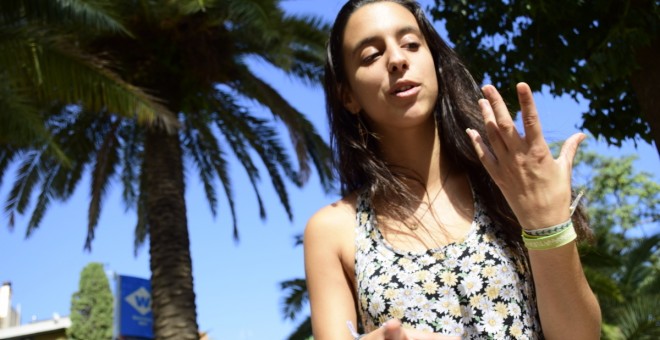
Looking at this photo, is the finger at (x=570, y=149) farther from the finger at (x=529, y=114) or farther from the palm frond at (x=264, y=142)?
the palm frond at (x=264, y=142)

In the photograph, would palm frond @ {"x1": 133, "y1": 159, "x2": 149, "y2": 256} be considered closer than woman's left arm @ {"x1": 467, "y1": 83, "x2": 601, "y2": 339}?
No

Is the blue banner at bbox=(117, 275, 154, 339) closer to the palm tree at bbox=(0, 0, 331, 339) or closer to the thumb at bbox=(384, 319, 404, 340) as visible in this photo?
the palm tree at bbox=(0, 0, 331, 339)

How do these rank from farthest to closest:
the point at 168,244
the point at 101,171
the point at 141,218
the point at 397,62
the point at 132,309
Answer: the point at 141,218
the point at 101,171
the point at 132,309
the point at 168,244
the point at 397,62

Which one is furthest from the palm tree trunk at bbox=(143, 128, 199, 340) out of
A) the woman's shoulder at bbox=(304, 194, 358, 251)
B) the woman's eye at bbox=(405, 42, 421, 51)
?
the woman's eye at bbox=(405, 42, 421, 51)

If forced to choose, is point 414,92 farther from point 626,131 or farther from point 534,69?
point 626,131

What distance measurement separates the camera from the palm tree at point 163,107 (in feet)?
32.9

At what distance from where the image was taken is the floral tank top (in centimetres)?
165

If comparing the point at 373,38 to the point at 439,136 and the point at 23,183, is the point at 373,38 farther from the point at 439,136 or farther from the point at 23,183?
the point at 23,183

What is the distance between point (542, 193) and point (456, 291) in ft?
1.00

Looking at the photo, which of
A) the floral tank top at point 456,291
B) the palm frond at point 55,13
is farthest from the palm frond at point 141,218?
the floral tank top at point 456,291

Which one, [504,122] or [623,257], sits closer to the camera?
[504,122]

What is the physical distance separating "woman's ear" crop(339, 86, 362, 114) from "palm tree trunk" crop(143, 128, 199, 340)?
976cm

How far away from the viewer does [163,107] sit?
35.7ft

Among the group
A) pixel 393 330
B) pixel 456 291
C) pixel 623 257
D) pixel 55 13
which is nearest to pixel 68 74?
pixel 55 13
